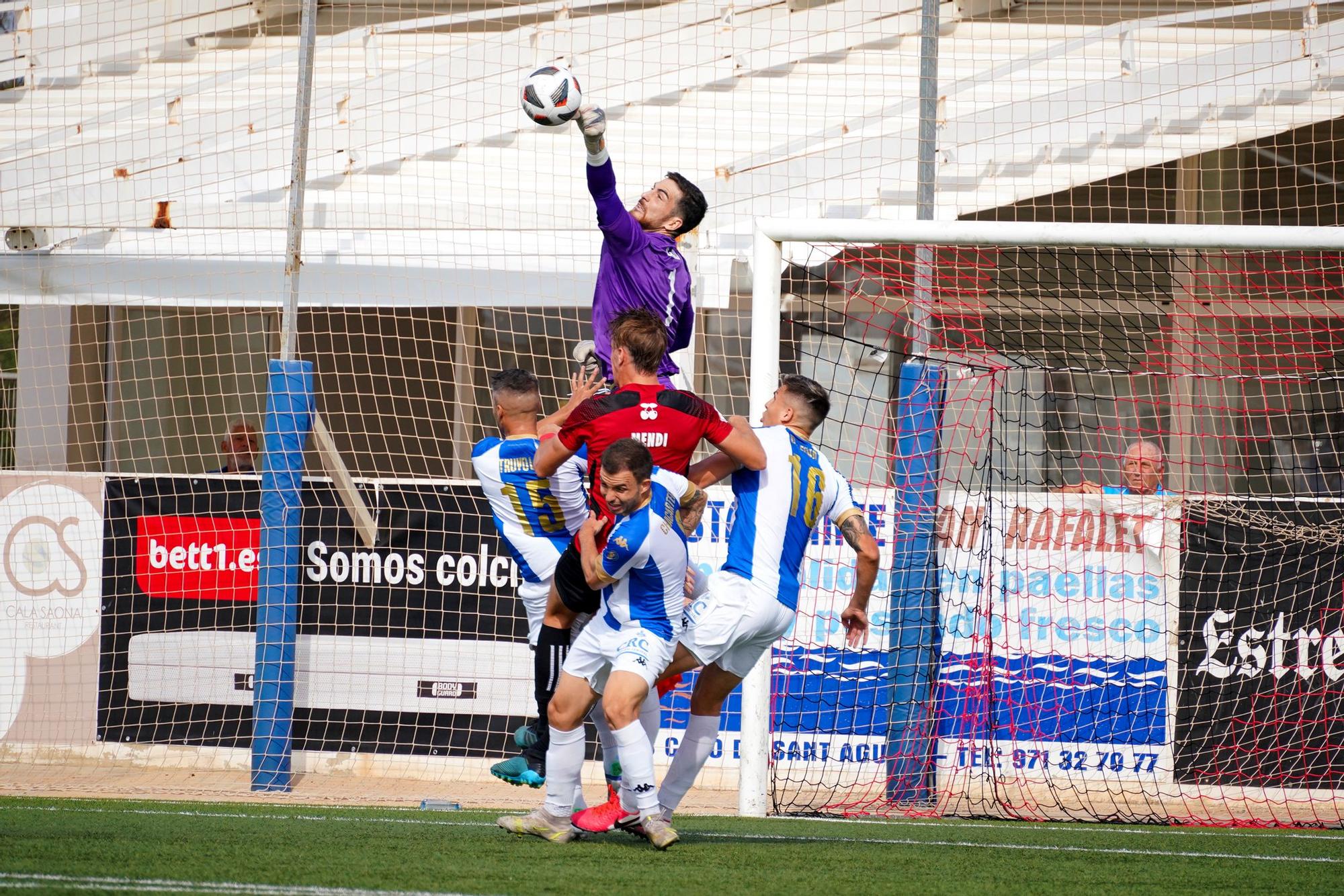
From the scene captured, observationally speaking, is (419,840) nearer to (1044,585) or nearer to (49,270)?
(1044,585)

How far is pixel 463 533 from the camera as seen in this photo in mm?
8734

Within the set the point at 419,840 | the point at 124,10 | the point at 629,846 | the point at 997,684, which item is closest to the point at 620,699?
the point at 629,846

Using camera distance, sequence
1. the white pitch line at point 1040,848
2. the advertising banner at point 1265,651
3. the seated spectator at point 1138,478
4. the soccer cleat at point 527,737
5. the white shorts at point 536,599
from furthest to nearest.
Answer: the seated spectator at point 1138,478
the advertising banner at point 1265,651
the white shorts at point 536,599
the soccer cleat at point 527,737
the white pitch line at point 1040,848

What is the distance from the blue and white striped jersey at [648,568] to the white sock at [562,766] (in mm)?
431

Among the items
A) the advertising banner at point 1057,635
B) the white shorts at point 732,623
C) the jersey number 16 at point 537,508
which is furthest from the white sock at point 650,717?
the advertising banner at point 1057,635

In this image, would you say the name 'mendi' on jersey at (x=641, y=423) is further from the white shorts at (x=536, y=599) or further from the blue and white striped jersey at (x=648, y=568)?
the white shorts at (x=536, y=599)

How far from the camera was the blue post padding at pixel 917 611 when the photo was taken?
26.2 ft

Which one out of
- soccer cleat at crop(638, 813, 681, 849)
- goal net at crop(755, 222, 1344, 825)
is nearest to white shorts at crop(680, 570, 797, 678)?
soccer cleat at crop(638, 813, 681, 849)

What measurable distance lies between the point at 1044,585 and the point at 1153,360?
4.00 metres

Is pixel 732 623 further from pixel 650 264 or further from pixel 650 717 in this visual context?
pixel 650 264

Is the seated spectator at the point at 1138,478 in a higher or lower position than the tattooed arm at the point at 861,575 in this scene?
higher

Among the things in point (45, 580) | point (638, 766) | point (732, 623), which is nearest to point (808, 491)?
point (732, 623)

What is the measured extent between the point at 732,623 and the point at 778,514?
474mm

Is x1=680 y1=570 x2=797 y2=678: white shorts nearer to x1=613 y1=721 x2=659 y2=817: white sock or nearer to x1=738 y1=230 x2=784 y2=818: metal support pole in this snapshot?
x1=613 y1=721 x2=659 y2=817: white sock
